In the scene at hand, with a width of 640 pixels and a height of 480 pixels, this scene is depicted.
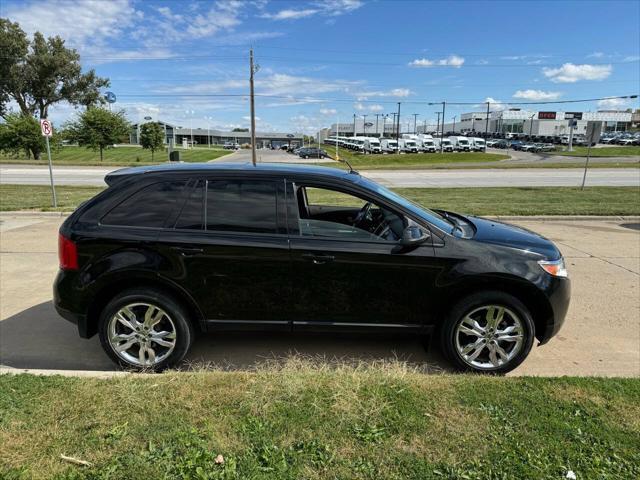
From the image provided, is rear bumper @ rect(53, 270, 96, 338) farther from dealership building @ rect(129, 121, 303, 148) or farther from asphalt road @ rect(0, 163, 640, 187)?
dealership building @ rect(129, 121, 303, 148)

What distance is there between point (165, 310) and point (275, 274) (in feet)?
3.04

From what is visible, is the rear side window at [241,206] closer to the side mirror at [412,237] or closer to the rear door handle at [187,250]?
the rear door handle at [187,250]

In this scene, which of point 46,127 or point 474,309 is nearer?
point 474,309

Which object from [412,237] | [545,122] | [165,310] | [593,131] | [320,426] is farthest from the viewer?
[545,122]

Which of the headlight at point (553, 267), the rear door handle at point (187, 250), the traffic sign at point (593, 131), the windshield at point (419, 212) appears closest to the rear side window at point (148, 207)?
the rear door handle at point (187, 250)

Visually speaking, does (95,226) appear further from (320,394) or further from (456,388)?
(456,388)

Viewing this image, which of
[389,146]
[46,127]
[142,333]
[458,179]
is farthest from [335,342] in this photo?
[389,146]

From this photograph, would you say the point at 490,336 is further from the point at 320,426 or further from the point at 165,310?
the point at 165,310

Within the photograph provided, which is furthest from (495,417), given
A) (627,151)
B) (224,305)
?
(627,151)

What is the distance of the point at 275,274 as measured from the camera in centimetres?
365

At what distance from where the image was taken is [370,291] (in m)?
3.67

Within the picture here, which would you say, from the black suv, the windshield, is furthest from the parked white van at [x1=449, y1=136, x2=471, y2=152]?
the black suv

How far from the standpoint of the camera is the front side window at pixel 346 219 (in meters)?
3.76

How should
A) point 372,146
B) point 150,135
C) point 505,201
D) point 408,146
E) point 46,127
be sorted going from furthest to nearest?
point 372,146 < point 408,146 < point 150,135 < point 505,201 < point 46,127
